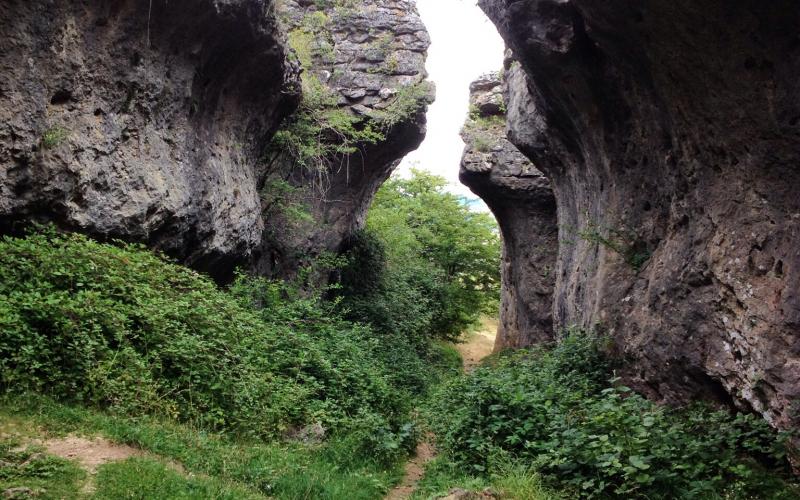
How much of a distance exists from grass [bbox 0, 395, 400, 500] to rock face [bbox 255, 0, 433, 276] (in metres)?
9.63

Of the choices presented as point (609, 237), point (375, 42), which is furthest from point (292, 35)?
point (609, 237)

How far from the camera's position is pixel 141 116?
9.16m

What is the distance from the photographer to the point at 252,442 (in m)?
6.39

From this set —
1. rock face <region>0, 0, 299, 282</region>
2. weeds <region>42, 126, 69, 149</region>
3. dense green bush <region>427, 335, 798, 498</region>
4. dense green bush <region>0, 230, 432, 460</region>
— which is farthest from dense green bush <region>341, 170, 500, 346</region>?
weeds <region>42, 126, 69, 149</region>

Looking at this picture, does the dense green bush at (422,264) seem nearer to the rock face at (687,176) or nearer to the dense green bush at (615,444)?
the rock face at (687,176)

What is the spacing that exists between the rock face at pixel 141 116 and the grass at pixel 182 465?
9.74 ft

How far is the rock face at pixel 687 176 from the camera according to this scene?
5.93 metres

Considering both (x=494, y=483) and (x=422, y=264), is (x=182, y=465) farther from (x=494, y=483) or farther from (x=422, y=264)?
(x=422, y=264)

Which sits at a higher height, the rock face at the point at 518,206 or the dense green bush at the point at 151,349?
the rock face at the point at 518,206

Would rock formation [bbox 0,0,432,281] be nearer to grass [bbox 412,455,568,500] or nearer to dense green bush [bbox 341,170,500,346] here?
dense green bush [bbox 341,170,500,346]

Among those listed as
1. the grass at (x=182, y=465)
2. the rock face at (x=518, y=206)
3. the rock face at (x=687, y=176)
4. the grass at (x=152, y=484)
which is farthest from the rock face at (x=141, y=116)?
the rock face at (x=518, y=206)

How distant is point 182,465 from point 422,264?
18466 mm

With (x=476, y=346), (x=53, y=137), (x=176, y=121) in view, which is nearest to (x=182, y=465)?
(x=53, y=137)

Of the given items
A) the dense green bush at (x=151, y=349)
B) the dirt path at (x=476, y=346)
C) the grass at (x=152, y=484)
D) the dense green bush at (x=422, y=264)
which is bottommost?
the dirt path at (x=476, y=346)
